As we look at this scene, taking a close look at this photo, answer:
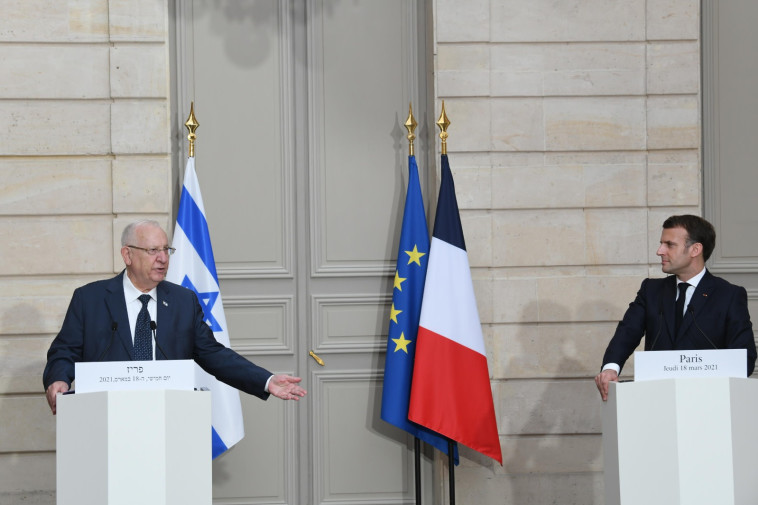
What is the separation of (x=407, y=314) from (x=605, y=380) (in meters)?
1.75

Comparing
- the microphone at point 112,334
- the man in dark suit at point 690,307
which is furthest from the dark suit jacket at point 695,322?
the microphone at point 112,334

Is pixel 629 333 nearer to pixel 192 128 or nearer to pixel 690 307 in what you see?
pixel 690 307

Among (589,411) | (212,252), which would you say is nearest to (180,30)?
(212,252)

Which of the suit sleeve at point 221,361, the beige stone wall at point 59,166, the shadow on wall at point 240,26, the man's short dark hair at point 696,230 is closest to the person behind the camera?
the suit sleeve at point 221,361

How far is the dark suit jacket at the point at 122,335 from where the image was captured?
186 inches

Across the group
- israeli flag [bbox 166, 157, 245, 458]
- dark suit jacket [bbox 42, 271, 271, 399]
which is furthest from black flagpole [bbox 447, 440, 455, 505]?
dark suit jacket [bbox 42, 271, 271, 399]

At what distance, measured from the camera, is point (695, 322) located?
4.96 m

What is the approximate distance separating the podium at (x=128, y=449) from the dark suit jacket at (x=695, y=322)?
2.15 meters

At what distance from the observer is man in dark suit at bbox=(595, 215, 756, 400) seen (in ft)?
16.3

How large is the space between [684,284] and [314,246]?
255 cm

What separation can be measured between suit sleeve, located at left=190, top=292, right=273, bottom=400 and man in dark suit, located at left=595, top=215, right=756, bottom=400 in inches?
66.1

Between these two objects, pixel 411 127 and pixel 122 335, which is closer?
pixel 122 335

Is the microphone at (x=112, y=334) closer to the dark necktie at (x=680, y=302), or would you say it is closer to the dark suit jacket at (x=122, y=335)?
the dark suit jacket at (x=122, y=335)

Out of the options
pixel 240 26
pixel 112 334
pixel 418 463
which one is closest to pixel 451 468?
pixel 418 463
